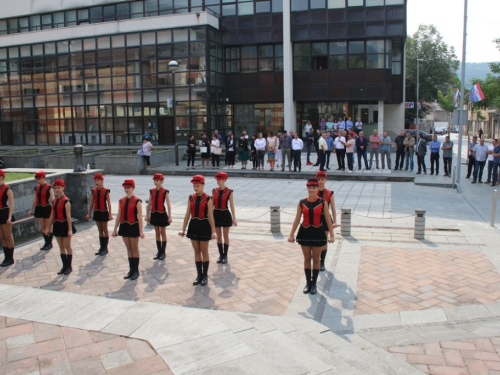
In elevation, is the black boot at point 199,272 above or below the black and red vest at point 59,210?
below

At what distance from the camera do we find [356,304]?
7047mm

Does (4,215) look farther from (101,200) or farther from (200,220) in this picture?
(200,220)

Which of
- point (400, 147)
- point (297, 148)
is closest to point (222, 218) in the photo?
point (297, 148)

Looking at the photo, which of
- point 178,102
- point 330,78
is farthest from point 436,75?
point 178,102

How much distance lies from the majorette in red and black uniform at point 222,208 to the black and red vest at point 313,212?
214 cm

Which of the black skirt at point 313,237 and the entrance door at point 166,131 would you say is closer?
the black skirt at point 313,237

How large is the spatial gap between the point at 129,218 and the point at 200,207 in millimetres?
1343

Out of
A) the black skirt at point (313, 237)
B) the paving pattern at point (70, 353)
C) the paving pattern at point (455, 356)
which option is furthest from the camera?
the black skirt at point (313, 237)

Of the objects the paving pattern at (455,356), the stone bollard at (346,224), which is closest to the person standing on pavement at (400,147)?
the stone bollard at (346,224)

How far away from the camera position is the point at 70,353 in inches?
213

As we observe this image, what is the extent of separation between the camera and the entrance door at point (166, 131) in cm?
3119

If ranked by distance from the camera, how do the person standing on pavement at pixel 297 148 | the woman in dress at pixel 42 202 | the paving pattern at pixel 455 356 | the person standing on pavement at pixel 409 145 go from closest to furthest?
the paving pattern at pixel 455 356 → the woman in dress at pixel 42 202 → the person standing on pavement at pixel 297 148 → the person standing on pavement at pixel 409 145

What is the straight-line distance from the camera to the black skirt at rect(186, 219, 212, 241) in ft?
25.0

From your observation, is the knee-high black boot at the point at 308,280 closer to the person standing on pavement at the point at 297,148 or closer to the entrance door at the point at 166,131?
the person standing on pavement at the point at 297,148
